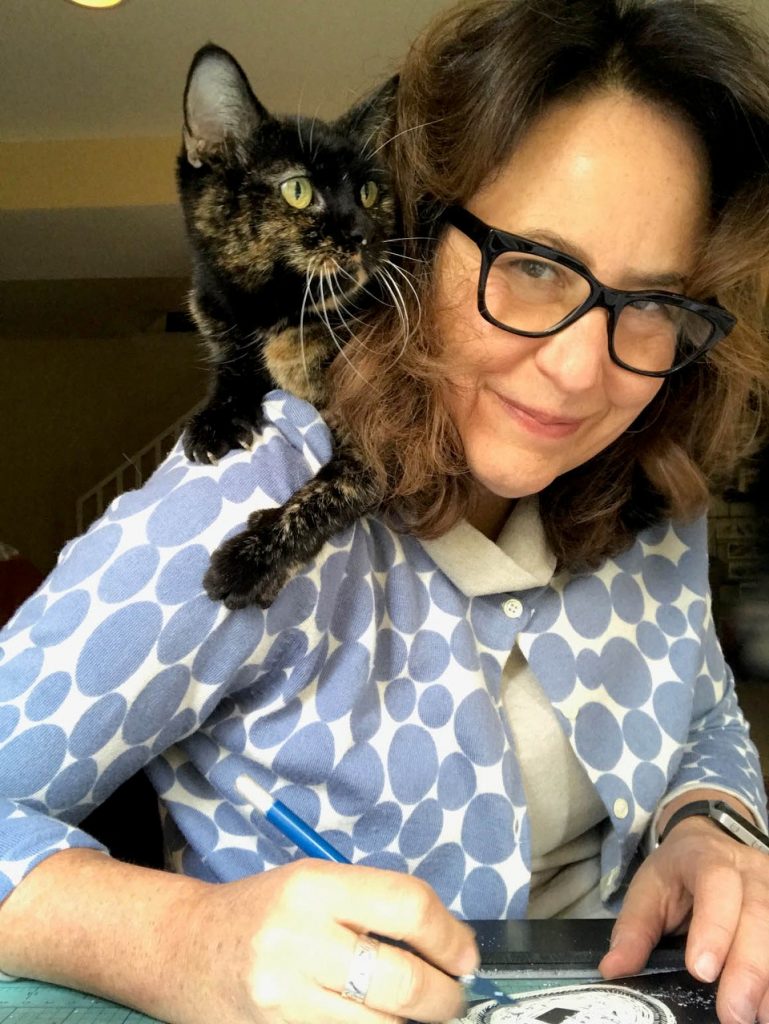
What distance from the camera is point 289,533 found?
2.58 ft

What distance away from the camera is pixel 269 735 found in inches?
30.2

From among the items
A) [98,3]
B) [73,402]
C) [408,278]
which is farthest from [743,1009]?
[73,402]

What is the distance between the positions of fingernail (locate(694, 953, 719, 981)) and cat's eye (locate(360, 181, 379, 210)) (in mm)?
924

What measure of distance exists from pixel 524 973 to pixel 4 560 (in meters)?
3.33

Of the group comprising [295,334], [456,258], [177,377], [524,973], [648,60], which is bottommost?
[177,377]

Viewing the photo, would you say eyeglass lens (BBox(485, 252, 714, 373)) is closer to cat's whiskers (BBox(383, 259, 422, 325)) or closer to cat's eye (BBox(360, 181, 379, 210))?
cat's whiskers (BBox(383, 259, 422, 325))

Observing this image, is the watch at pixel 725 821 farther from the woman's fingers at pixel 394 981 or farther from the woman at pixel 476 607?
the woman's fingers at pixel 394 981

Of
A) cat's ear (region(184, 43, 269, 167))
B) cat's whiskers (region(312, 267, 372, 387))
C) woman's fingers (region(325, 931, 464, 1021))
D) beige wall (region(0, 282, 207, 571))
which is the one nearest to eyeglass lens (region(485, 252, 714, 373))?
cat's whiskers (region(312, 267, 372, 387))

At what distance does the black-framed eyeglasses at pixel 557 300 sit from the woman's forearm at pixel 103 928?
0.58 meters

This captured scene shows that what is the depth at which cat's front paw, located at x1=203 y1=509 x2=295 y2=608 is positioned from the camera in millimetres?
690

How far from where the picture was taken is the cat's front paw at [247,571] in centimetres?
69

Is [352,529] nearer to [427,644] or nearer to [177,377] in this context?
[427,644]

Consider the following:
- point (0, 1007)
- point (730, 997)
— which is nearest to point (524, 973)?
point (730, 997)

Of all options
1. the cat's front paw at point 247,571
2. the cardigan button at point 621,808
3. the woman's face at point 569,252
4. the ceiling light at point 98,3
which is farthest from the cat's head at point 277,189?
the ceiling light at point 98,3
